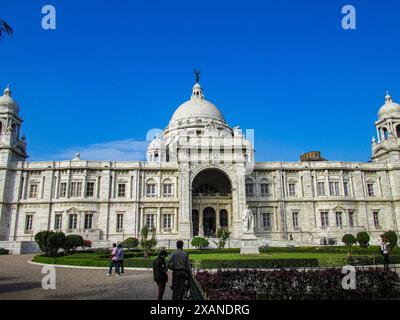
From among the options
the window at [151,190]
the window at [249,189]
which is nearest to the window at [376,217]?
the window at [249,189]

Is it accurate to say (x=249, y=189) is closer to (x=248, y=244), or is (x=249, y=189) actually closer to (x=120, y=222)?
(x=120, y=222)

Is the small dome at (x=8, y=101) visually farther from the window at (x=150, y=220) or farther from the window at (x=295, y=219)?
the window at (x=295, y=219)

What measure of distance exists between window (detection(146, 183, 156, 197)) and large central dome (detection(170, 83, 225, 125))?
1688cm

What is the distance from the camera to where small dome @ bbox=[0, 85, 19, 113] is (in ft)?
144

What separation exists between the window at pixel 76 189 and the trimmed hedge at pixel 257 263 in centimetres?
2965

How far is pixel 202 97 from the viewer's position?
62.9m

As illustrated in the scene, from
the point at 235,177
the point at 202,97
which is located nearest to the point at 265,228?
the point at 235,177

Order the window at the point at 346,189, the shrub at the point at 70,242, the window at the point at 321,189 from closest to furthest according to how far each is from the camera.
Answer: the shrub at the point at 70,242 < the window at the point at 321,189 < the window at the point at 346,189

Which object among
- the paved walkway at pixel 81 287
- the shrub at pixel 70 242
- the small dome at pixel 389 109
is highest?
the small dome at pixel 389 109

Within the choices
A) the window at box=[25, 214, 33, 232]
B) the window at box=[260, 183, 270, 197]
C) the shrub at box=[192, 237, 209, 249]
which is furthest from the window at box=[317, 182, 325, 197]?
the window at box=[25, 214, 33, 232]

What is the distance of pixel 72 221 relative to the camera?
4097cm

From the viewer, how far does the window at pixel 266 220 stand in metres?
43.8
